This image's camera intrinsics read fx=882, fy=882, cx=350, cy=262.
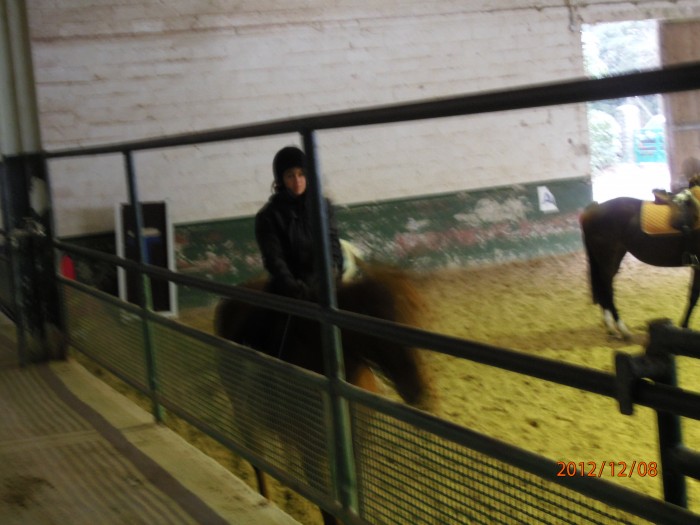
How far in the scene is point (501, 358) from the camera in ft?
5.50

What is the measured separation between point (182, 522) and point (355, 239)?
5.89 metres

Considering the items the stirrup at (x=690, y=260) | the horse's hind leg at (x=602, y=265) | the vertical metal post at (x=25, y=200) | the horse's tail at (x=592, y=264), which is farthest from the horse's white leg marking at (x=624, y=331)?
the vertical metal post at (x=25, y=200)

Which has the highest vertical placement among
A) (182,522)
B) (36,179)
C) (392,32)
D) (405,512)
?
(392,32)

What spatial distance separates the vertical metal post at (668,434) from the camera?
4.56 ft

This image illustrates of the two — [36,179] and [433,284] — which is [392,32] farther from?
[36,179]

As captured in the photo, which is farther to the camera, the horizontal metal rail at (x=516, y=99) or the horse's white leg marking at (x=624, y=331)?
the horse's white leg marking at (x=624, y=331)

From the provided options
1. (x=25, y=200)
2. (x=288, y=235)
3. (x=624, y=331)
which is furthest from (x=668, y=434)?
(x=624, y=331)

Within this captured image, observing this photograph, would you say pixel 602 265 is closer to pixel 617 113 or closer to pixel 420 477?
pixel 617 113

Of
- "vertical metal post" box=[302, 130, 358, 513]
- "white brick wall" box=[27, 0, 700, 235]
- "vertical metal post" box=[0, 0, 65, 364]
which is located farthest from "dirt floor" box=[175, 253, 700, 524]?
"vertical metal post" box=[0, 0, 65, 364]

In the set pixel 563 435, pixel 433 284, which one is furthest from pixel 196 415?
pixel 433 284

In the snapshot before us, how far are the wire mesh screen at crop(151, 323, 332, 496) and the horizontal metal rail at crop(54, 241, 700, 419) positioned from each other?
194 millimetres

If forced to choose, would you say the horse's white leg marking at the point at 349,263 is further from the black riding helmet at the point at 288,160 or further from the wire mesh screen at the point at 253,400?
the wire mesh screen at the point at 253,400

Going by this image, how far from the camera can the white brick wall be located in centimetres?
741

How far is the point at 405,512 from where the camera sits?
2.12 m
